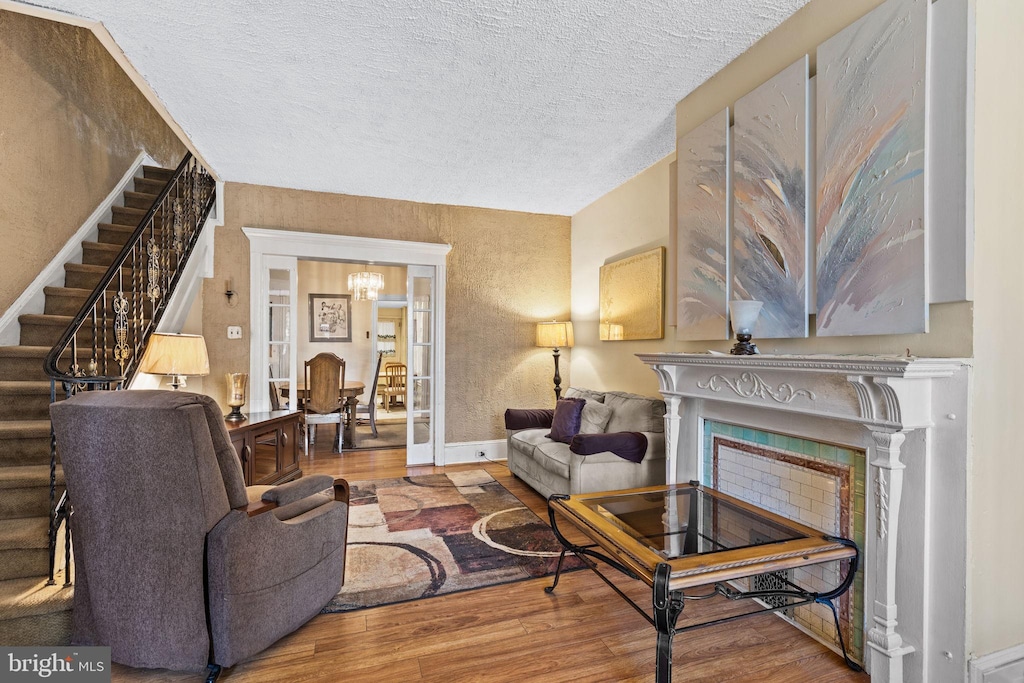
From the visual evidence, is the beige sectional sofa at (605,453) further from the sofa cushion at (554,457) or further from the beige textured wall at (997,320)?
the beige textured wall at (997,320)

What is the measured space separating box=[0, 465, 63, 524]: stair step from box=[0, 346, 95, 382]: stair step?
868 millimetres

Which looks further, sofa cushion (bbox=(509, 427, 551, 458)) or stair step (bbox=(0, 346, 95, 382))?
sofa cushion (bbox=(509, 427, 551, 458))

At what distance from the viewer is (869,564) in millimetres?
1818

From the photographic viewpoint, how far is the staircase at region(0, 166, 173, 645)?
1.93m

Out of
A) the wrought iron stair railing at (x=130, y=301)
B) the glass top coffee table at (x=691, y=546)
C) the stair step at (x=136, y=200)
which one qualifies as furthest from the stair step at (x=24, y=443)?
the glass top coffee table at (x=691, y=546)

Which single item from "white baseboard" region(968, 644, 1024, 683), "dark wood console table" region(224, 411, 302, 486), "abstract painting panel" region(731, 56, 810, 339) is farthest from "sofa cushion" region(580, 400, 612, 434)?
"dark wood console table" region(224, 411, 302, 486)

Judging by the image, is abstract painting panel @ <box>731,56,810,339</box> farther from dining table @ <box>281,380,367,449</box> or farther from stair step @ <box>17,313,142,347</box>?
dining table @ <box>281,380,367,449</box>

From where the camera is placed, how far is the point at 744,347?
228 centimetres

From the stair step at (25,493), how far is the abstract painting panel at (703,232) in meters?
3.38

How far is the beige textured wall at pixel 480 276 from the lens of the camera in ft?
15.7

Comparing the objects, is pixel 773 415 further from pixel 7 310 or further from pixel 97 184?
pixel 97 184

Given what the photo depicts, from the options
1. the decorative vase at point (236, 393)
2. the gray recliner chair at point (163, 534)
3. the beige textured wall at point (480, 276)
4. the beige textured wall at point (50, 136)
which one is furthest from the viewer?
the beige textured wall at point (480, 276)

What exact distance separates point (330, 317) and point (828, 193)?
8.16m

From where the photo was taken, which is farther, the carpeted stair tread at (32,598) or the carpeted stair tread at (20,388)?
the carpeted stair tread at (20,388)
